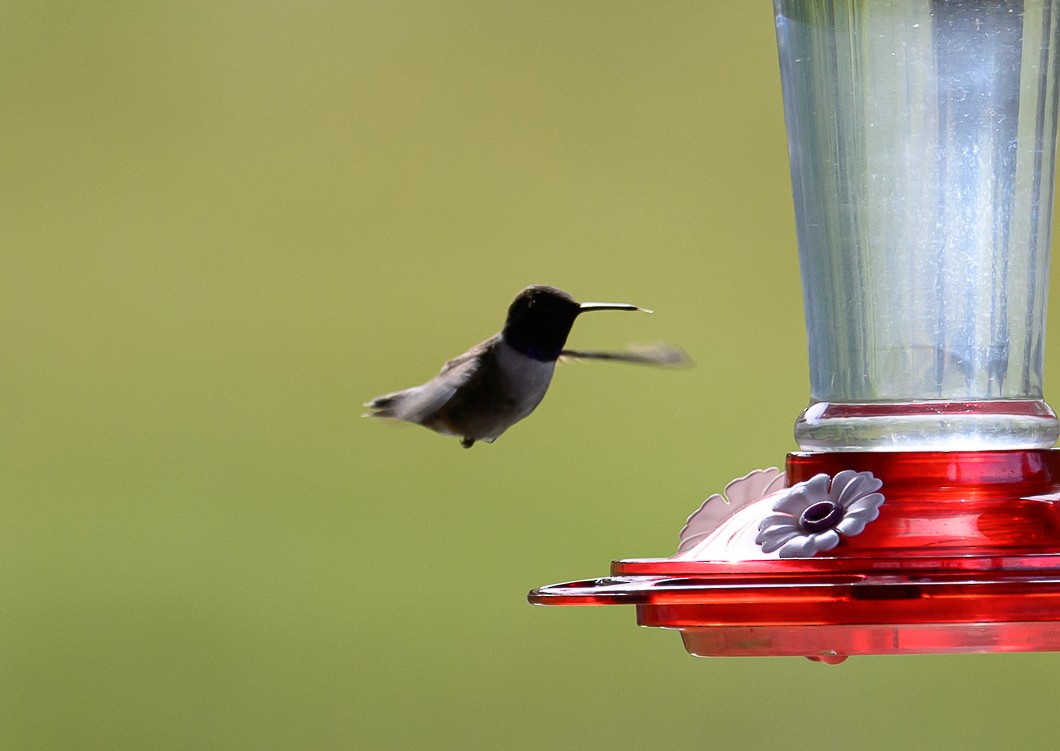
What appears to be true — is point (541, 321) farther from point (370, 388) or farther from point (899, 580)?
point (370, 388)

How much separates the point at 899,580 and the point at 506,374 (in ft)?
3.53

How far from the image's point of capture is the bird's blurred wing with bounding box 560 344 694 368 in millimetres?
2248

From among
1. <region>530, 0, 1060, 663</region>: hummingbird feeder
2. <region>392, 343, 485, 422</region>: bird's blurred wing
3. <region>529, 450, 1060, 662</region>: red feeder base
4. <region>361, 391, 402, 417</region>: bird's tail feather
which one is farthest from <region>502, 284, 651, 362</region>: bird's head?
<region>529, 450, 1060, 662</region>: red feeder base

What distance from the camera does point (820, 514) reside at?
1.52m

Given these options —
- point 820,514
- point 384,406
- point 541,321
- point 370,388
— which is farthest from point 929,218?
point 370,388

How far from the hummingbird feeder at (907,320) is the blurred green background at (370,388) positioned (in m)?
5.31

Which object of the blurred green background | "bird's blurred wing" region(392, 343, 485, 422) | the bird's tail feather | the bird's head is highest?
the bird's head

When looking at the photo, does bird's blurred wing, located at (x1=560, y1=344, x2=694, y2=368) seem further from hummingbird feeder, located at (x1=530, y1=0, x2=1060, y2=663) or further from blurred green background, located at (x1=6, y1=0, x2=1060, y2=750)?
blurred green background, located at (x1=6, y1=0, x2=1060, y2=750)

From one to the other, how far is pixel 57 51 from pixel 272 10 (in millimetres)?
1166

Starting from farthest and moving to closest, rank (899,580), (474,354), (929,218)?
(474,354) → (929,218) → (899,580)

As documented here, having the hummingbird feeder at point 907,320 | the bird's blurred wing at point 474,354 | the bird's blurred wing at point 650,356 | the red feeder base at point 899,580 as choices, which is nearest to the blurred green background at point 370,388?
the bird's blurred wing at point 474,354

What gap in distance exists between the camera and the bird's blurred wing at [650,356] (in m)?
2.25

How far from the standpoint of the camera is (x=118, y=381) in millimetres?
7449

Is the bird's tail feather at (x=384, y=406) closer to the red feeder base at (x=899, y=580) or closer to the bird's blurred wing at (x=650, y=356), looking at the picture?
the bird's blurred wing at (x=650, y=356)
